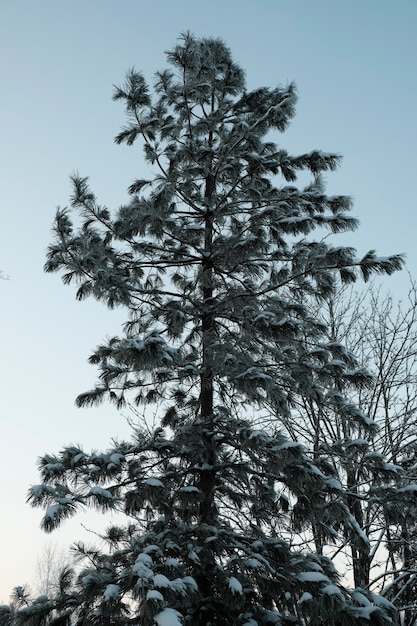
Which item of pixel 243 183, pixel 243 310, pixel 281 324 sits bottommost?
pixel 281 324

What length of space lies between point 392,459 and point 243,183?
6.62 meters

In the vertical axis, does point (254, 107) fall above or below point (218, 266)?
above

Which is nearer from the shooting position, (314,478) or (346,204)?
(314,478)

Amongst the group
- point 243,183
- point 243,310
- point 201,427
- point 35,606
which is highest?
point 243,183

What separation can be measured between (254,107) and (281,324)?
4354 millimetres

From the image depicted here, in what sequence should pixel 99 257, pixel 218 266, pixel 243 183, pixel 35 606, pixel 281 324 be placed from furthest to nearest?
1. pixel 243 183
2. pixel 218 266
3. pixel 99 257
4. pixel 281 324
5. pixel 35 606

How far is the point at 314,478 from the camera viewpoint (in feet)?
A: 17.9

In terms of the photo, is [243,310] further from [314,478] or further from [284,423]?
[284,423]

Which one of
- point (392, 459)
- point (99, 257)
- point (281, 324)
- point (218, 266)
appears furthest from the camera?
point (392, 459)

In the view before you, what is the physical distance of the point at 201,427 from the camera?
6293 millimetres

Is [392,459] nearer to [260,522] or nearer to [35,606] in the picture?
[260,522]

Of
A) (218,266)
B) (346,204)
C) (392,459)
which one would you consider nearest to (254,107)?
(346,204)

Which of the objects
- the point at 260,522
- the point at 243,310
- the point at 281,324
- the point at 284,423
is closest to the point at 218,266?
the point at 243,310

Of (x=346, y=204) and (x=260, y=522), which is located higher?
(x=346, y=204)
